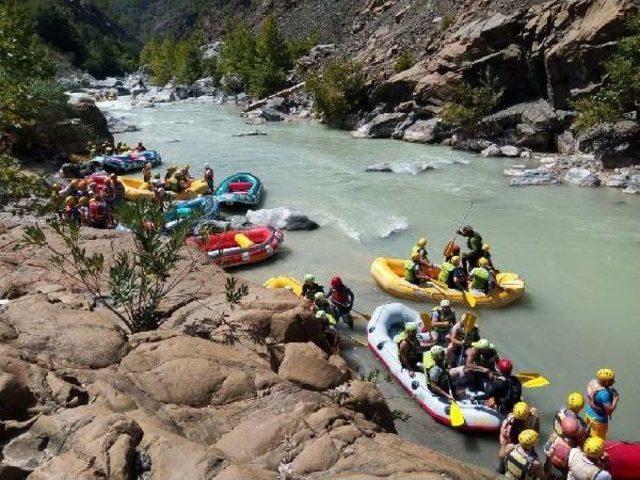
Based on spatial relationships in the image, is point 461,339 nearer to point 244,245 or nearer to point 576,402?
point 576,402

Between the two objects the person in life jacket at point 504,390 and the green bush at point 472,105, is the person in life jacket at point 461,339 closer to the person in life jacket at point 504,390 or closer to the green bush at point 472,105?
the person in life jacket at point 504,390

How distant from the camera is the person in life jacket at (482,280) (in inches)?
427

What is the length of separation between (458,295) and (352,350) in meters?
2.73

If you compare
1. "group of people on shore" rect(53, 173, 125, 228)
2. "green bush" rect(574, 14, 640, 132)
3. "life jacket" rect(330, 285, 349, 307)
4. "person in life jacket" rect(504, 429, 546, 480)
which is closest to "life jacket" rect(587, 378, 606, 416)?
"person in life jacket" rect(504, 429, 546, 480)

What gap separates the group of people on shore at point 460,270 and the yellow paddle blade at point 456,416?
3.71m

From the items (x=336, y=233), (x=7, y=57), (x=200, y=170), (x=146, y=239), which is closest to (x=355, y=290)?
(x=336, y=233)

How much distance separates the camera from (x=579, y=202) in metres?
17.6

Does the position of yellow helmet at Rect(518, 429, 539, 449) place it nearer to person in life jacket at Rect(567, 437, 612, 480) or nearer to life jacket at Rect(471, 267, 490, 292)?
person in life jacket at Rect(567, 437, 612, 480)

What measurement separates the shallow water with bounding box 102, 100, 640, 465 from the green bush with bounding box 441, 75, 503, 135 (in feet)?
4.96

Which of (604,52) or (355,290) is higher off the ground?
(604,52)

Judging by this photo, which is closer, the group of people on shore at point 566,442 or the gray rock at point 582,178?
the group of people on shore at point 566,442

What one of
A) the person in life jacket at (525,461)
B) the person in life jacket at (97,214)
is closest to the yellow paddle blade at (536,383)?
the person in life jacket at (525,461)

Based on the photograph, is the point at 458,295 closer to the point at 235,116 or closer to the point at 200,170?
the point at 200,170

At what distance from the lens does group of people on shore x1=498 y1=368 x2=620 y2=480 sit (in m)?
5.88
